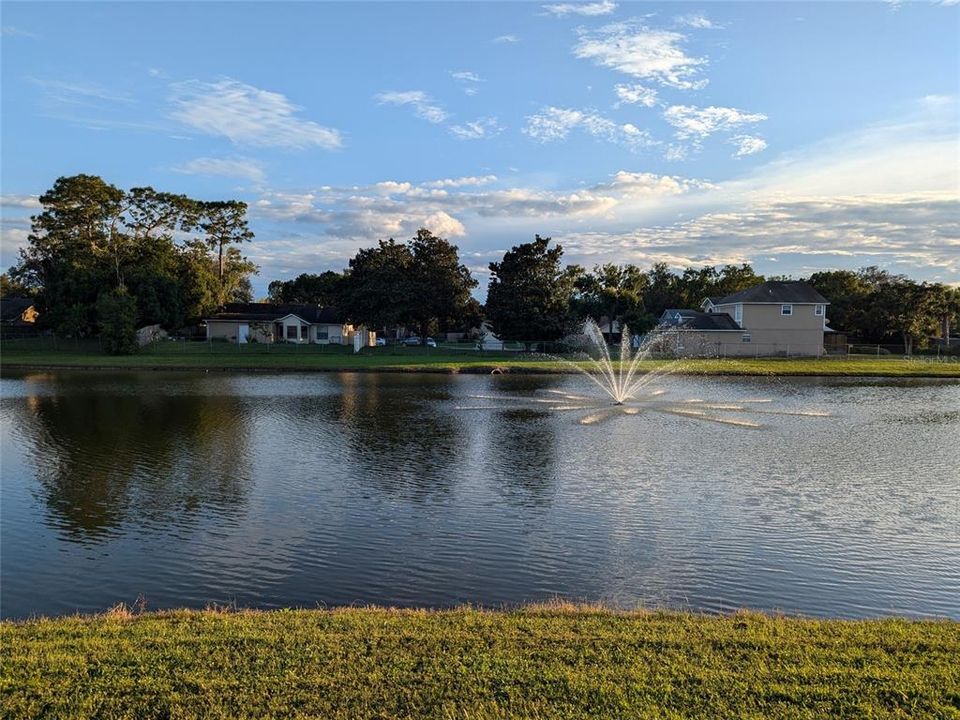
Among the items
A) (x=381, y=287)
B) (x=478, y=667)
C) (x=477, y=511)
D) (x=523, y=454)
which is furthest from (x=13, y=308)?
(x=478, y=667)

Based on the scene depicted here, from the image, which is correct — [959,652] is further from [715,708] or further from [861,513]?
[861,513]

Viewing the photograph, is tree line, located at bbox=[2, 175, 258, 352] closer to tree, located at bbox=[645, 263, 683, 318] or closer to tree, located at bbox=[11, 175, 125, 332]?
tree, located at bbox=[11, 175, 125, 332]

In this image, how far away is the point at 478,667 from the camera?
6441mm

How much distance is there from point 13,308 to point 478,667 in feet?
346

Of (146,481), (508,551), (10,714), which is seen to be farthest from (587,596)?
(146,481)

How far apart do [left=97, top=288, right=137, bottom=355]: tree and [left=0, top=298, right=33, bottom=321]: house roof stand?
38233mm

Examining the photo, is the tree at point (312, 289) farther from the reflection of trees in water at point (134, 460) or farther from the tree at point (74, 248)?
the reflection of trees in water at point (134, 460)

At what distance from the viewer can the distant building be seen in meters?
87.1

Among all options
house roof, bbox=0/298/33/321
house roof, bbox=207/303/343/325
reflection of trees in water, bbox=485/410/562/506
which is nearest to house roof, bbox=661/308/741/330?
house roof, bbox=207/303/343/325

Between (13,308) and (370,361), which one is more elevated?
(13,308)

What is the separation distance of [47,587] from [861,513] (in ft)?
50.3

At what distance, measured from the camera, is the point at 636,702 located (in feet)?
18.8

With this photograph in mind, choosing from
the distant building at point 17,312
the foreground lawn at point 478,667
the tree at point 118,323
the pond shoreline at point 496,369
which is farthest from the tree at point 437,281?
the foreground lawn at point 478,667

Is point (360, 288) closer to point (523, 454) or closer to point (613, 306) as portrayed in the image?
A: point (613, 306)
